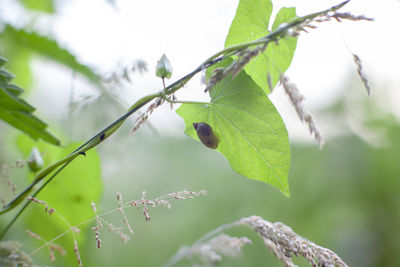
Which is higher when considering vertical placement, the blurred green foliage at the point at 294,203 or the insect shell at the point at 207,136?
the insect shell at the point at 207,136

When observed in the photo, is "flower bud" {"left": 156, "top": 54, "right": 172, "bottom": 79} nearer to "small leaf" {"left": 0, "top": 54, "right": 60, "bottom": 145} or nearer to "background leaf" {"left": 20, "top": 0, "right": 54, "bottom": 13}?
"small leaf" {"left": 0, "top": 54, "right": 60, "bottom": 145}

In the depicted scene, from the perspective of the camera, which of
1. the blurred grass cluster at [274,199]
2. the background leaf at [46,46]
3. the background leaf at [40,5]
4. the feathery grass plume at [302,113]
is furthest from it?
the blurred grass cluster at [274,199]

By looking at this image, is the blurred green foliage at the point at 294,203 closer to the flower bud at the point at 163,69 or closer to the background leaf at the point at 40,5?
the background leaf at the point at 40,5

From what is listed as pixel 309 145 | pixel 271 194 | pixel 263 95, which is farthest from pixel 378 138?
pixel 263 95

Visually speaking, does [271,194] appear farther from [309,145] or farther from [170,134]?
[170,134]

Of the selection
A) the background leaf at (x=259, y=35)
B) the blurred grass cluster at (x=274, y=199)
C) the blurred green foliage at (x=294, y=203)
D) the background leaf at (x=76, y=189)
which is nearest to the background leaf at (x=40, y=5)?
the blurred grass cluster at (x=274, y=199)

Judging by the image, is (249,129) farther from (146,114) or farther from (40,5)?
(40,5)
